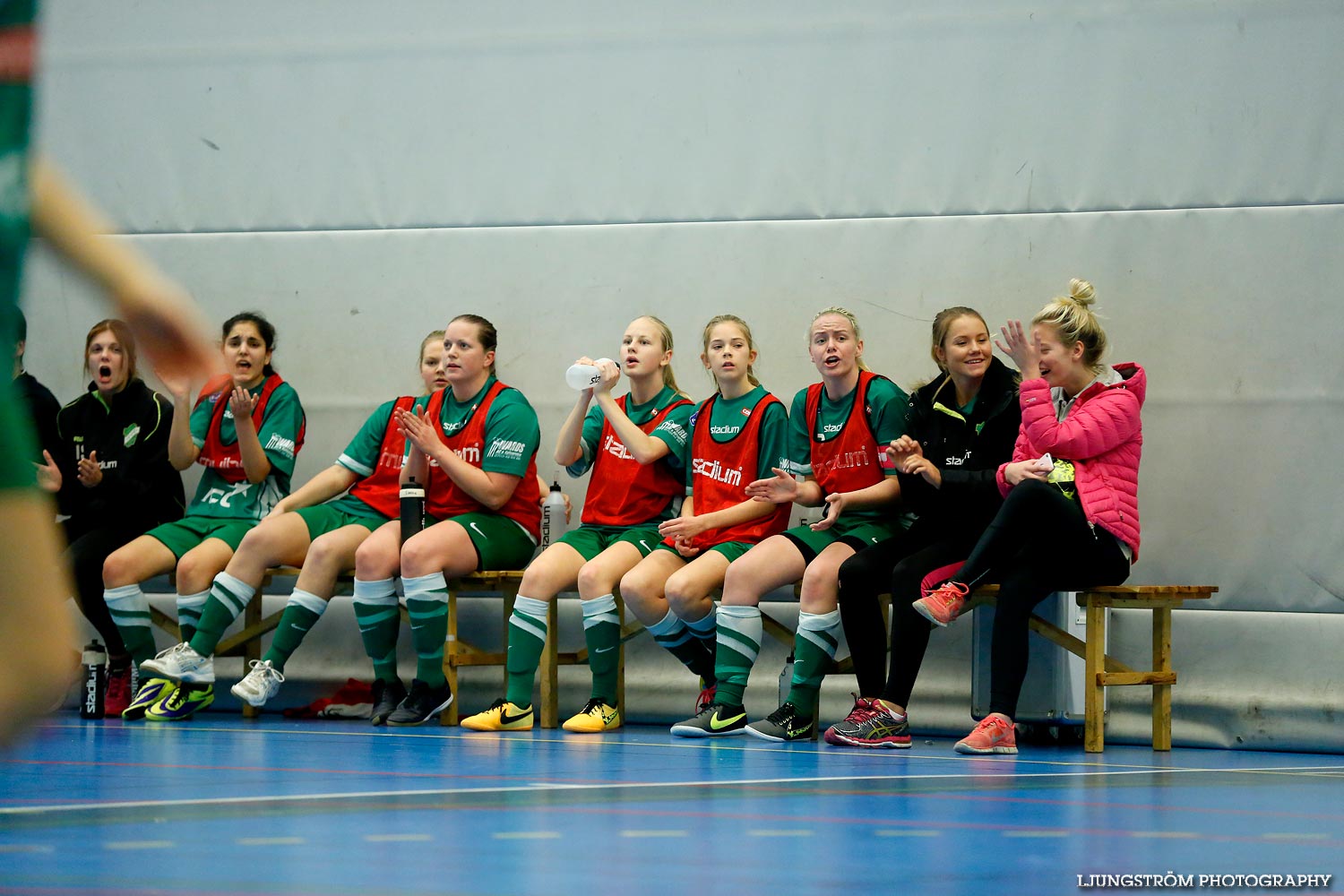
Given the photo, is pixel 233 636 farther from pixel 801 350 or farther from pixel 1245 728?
pixel 1245 728

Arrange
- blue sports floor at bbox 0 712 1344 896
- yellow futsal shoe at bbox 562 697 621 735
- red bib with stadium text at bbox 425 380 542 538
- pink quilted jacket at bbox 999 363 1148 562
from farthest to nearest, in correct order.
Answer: red bib with stadium text at bbox 425 380 542 538, yellow futsal shoe at bbox 562 697 621 735, pink quilted jacket at bbox 999 363 1148 562, blue sports floor at bbox 0 712 1344 896

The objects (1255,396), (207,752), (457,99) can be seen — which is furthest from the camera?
(457,99)

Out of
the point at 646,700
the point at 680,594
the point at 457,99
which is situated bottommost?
the point at 646,700

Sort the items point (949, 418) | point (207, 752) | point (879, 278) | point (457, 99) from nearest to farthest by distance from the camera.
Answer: point (207, 752) → point (949, 418) → point (879, 278) → point (457, 99)

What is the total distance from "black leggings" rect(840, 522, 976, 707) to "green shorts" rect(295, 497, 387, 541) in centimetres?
204

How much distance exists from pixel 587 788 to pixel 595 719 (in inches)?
71.0

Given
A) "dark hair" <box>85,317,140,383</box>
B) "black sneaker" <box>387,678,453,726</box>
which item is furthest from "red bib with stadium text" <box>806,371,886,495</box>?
"dark hair" <box>85,317,140,383</box>

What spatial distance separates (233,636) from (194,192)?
2041 millimetres

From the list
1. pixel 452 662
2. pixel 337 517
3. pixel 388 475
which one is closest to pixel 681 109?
pixel 388 475

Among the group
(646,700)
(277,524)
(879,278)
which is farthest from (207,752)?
(879,278)

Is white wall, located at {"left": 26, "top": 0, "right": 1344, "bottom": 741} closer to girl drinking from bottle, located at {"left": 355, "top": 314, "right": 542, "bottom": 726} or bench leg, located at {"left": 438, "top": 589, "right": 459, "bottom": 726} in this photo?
girl drinking from bottle, located at {"left": 355, "top": 314, "right": 542, "bottom": 726}

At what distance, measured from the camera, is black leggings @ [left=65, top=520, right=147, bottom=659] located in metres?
5.64

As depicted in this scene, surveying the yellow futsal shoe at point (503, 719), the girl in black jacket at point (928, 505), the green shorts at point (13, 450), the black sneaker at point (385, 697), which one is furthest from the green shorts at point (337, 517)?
the green shorts at point (13, 450)

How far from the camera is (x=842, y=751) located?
427 centimetres
